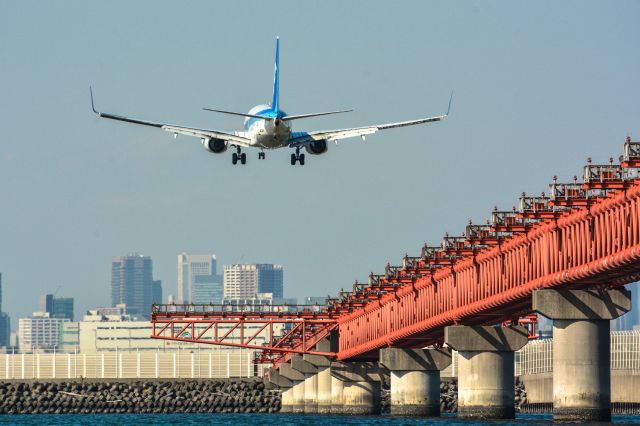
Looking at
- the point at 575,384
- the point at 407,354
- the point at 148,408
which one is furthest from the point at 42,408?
the point at 575,384

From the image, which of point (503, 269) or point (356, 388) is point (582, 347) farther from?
point (356, 388)

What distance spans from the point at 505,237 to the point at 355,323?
52.6 meters

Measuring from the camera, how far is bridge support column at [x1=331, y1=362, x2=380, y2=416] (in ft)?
522

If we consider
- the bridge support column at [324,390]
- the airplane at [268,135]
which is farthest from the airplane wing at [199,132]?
the bridge support column at [324,390]

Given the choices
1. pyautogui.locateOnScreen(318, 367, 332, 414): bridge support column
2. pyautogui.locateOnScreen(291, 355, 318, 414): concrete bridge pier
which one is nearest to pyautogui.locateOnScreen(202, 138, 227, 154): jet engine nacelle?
pyautogui.locateOnScreen(318, 367, 332, 414): bridge support column

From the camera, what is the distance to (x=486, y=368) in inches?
4409

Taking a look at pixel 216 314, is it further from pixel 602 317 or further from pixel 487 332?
pixel 602 317

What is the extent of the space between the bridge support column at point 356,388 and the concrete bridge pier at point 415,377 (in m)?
23.6

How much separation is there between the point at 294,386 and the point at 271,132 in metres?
86.0

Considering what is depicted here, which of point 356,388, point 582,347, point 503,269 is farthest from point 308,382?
point 582,347

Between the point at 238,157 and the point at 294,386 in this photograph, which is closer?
the point at 238,157

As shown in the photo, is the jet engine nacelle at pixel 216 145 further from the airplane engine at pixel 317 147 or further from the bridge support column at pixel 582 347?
the bridge support column at pixel 582 347

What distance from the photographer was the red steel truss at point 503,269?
81438 mm

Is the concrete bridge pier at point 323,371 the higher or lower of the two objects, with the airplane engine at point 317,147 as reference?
lower
